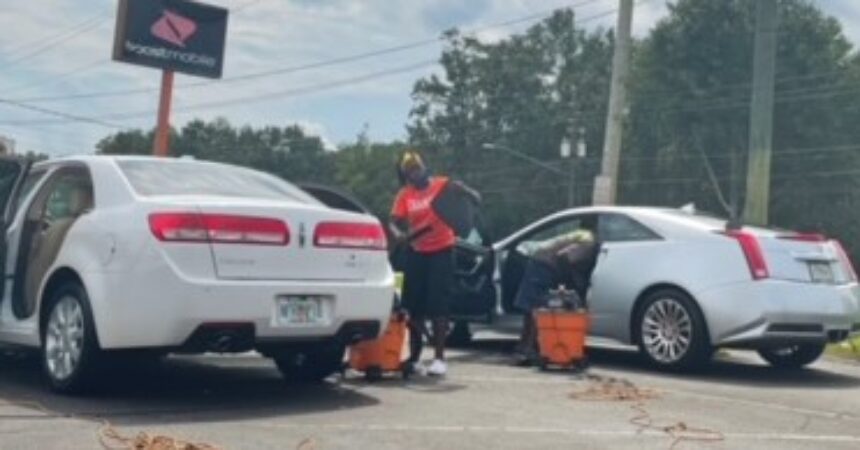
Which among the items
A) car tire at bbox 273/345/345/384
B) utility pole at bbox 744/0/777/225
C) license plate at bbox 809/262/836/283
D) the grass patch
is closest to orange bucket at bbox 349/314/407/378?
car tire at bbox 273/345/345/384

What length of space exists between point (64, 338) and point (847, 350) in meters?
8.11

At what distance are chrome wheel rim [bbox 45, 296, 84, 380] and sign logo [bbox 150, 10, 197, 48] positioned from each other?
45.4 ft

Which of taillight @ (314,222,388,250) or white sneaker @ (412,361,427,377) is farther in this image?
white sneaker @ (412,361,427,377)

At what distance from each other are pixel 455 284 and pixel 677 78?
135ft

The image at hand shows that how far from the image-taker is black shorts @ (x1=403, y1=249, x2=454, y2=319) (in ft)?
27.0

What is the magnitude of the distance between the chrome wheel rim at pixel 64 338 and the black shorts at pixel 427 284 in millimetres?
2508

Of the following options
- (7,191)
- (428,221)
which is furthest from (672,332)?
(7,191)

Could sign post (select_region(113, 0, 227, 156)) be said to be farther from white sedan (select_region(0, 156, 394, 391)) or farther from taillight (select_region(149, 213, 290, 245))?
taillight (select_region(149, 213, 290, 245))

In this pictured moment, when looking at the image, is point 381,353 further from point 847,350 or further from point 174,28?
point 174,28

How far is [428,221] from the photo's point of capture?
8.23 meters

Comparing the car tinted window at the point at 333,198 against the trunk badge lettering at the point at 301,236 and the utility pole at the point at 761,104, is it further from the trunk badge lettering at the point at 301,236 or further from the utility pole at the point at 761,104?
the utility pole at the point at 761,104

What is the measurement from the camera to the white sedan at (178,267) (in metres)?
6.10

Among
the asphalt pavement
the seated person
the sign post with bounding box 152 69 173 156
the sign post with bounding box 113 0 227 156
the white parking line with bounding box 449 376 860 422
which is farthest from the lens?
the sign post with bounding box 113 0 227 156

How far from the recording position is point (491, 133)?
75.8 meters
